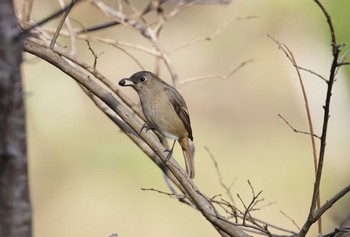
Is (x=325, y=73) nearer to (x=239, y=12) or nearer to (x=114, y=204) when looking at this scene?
(x=239, y=12)

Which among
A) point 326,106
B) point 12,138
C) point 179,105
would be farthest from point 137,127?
point 179,105

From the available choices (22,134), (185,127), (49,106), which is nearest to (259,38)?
(49,106)

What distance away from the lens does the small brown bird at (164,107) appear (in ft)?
12.5

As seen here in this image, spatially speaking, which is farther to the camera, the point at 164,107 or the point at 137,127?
the point at 164,107

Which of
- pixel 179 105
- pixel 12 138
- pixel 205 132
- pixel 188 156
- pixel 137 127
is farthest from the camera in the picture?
pixel 205 132

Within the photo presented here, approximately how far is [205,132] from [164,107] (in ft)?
21.4

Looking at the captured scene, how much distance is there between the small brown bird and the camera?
3801 millimetres

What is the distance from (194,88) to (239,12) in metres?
1.61

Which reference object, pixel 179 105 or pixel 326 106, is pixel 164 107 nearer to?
pixel 179 105

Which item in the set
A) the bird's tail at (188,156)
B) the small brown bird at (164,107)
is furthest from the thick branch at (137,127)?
the small brown bird at (164,107)

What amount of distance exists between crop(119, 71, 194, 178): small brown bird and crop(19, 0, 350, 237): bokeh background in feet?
14.7

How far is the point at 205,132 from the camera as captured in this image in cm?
1037

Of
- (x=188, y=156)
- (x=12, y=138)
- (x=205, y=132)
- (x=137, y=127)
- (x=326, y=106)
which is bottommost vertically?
(x=12, y=138)

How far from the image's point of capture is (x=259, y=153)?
1020 cm
